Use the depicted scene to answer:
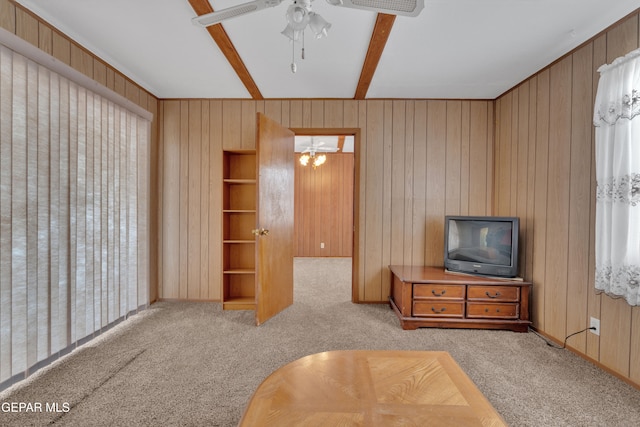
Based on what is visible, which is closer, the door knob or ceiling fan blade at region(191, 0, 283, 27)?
ceiling fan blade at region(191, 0, 283, 27)

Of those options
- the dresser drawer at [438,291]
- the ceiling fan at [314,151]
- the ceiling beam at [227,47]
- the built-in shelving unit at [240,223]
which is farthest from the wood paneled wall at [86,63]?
the dresser drawer at [438,291]

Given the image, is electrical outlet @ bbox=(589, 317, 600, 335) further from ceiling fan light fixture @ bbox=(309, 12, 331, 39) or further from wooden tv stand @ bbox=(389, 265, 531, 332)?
ceiling fan light fixture @ bbox=(309, 12, 331, 39)

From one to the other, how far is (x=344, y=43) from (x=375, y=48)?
25 centimetres

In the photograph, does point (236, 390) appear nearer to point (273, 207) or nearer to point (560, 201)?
point (273, 207)

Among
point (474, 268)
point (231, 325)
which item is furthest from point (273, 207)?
point (474, 268)

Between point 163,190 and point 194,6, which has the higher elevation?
point 194,6

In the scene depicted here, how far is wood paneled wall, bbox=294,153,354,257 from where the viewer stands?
648 cm

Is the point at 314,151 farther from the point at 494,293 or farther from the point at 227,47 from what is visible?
the point at 494,293

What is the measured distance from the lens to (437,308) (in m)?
2.64

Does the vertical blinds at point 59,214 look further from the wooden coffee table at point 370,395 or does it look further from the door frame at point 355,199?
the door frame at point 355,199

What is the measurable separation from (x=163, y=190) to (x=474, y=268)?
364 centimetres

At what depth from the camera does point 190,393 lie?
1711mm

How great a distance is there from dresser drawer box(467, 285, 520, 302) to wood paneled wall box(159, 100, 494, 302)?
0.79 m

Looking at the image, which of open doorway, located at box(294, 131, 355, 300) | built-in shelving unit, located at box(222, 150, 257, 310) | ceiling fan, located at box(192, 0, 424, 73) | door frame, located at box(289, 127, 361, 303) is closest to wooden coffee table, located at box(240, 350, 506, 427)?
ceiling fan, located at box(192, 0, 424, 73)
